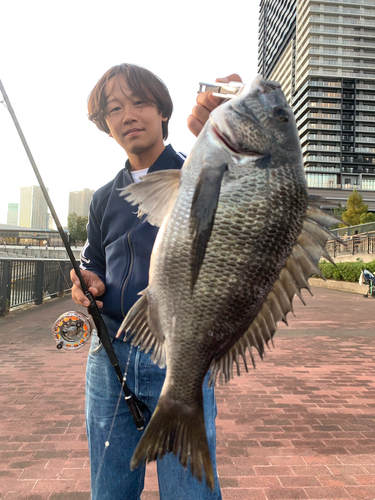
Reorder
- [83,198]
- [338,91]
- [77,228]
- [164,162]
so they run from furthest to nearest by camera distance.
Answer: [338,91] → [77,228] → [83,198] → [164,162]

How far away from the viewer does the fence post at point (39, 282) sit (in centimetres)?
1342

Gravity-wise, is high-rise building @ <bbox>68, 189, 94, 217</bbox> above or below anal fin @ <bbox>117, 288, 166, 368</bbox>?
above

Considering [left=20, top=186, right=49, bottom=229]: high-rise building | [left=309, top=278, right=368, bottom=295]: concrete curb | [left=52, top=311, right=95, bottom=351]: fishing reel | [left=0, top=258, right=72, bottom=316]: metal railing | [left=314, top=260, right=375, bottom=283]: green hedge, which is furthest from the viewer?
[left=314, top=260, right=375, bottom=283]: green hedge

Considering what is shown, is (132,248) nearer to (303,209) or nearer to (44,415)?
(303,209)

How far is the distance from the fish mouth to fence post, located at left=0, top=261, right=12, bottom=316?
1068cm

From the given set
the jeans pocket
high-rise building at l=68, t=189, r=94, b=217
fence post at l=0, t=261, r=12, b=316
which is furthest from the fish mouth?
fence post at l=0, t=261, r=12, b=316

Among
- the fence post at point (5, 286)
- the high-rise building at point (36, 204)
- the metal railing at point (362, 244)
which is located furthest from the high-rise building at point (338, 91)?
the high-rise building at point (36, 204)

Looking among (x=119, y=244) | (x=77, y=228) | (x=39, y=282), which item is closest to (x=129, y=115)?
(x=119, y=244)

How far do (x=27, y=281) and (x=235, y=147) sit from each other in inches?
509

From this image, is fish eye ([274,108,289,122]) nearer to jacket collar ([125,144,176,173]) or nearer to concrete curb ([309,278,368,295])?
jacket collar ([125,144,176,173])

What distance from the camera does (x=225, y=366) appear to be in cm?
137

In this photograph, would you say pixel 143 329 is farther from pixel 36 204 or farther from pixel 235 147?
pixel 36 204

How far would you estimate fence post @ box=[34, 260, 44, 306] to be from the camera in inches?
528

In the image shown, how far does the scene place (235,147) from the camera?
1.22 m
